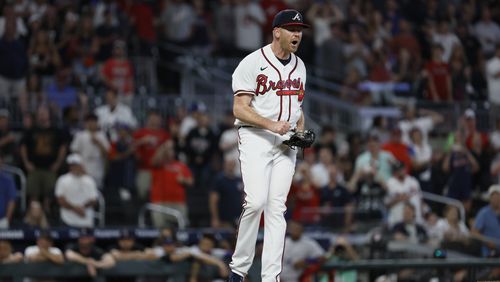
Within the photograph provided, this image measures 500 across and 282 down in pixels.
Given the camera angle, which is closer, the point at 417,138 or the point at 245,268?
the point at 245,268

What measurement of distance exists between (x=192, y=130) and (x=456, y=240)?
4.46m

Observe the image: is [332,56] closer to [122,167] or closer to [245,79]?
[122,167]

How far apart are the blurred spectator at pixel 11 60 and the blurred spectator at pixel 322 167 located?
183 inches

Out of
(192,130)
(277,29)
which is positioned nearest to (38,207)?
(192,130)

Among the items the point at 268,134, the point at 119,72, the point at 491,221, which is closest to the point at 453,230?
the point at 491,221

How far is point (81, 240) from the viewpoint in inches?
595

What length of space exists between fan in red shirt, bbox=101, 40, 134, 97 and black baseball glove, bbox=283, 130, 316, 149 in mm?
9979

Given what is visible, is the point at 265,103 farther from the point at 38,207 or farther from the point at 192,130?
the point at 192,130

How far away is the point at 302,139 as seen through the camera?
32.2 ft

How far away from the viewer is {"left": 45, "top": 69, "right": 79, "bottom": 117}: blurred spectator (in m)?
18.9

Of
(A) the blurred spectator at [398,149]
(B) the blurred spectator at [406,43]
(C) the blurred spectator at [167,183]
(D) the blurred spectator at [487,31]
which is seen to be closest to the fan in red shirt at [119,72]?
(C) the blurred spectator at [167,183]

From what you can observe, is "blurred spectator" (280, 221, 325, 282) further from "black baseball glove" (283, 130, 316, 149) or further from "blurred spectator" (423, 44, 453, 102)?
"blurred spectator" (423, 44, 453, 102)

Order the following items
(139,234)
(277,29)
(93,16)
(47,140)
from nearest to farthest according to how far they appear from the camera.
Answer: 1. (277,29)
2. (139,234)
3. (47,140)
4. (93,16)

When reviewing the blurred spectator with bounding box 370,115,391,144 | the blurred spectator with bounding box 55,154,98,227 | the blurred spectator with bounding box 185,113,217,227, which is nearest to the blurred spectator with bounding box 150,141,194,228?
the blurred spectator with bounding box 185,113,217,227
